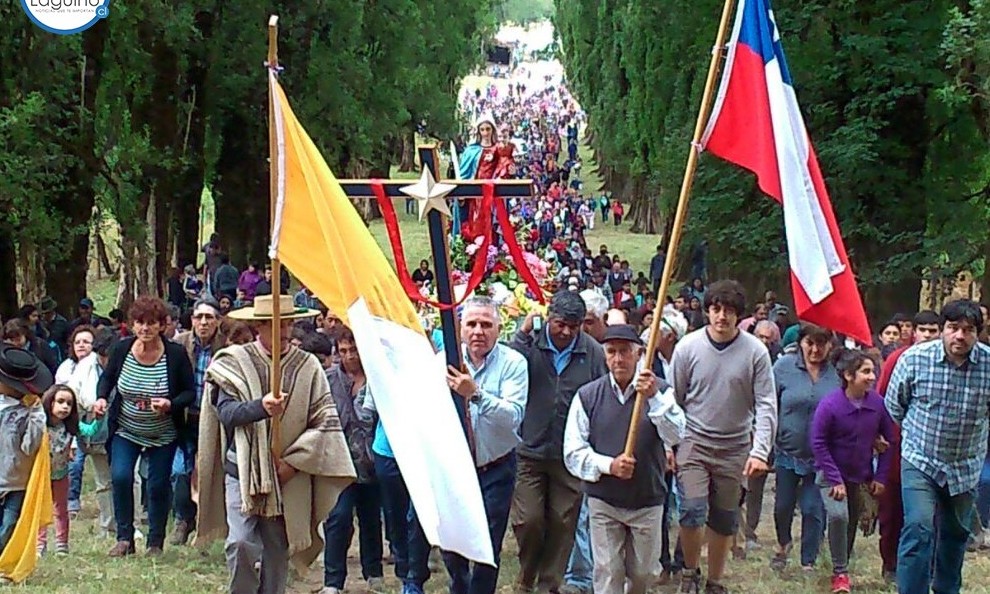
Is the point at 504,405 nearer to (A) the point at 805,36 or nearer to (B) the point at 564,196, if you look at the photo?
(A) the point at 805,36

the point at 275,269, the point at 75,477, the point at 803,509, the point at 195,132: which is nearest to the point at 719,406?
the point at 803,509

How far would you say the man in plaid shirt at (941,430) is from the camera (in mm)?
7836

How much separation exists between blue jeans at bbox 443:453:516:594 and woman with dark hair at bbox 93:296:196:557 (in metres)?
2.45

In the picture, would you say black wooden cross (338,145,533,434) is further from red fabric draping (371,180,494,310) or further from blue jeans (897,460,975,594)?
blue jeans (897,460,975,594)

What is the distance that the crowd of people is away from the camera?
24.6ft

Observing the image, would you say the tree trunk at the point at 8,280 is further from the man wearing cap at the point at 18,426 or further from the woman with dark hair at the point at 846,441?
the woman with dark hair at the point at 846,441

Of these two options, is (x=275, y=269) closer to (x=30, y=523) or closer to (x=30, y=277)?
(x=30, y=523)

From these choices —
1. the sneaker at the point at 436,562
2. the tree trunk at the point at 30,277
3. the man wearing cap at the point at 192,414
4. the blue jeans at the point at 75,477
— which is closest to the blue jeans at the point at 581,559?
the sneaker at the point at 436,562

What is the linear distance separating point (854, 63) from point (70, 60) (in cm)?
1086

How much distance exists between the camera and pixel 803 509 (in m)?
9.80

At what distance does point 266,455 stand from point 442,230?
1.53m

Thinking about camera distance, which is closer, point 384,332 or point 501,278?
point 384,332

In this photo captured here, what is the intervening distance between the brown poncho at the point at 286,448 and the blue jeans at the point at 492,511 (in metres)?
0.80

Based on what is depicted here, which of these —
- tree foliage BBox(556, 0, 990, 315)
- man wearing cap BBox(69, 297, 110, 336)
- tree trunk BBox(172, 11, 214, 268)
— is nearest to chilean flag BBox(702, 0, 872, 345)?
man wearing cap BBox(69, 297, 110, 336)
